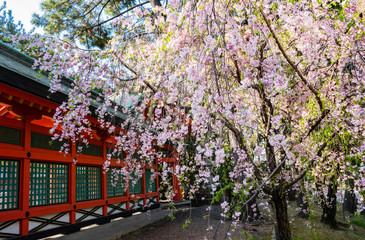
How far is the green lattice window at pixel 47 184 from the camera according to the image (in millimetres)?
5531

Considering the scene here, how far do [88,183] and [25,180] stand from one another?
2.14 metres

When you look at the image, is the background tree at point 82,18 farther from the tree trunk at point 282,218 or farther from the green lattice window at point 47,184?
the tree trunk at point 282,218

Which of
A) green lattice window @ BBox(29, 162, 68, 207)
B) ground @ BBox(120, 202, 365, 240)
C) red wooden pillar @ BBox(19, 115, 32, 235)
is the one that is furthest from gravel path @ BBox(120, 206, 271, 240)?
red wooden pillar @ BBox(19, 115, 32, 235)

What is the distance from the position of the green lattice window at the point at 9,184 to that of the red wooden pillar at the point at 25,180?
93 millimetres

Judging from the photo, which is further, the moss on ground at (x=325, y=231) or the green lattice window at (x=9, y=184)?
A: the moss on ground at (x=325, y=231)

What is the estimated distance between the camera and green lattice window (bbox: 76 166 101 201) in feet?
22.5

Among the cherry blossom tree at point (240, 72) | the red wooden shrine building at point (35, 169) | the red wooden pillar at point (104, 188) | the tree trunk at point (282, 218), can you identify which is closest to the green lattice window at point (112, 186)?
the red wooden pillar at point (104, 188)

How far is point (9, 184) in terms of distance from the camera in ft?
16.3

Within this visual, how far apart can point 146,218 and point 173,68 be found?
7.74m

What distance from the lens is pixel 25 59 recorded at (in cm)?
633

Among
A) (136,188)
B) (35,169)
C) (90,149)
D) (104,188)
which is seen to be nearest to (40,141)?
(35,169)

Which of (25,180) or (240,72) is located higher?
(240,72)

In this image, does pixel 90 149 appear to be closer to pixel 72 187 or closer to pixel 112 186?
pixel 72 187

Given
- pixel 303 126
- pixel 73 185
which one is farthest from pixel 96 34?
pixel 303 126
